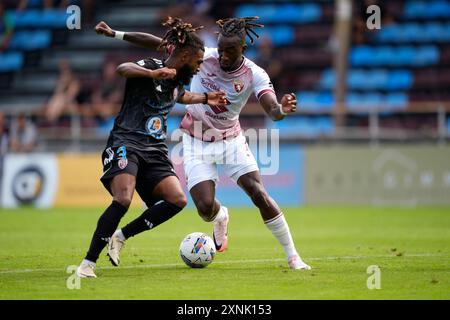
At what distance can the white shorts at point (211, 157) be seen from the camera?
10500 millimetres

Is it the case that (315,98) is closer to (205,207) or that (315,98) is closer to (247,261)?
(247,261)

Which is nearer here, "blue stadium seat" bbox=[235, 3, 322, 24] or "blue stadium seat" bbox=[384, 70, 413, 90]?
"blue stadium seat" bbox=[384, 70, 413, 90]

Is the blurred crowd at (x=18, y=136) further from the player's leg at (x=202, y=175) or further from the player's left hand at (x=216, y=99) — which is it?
the player's left hand at (x=216, y=99)

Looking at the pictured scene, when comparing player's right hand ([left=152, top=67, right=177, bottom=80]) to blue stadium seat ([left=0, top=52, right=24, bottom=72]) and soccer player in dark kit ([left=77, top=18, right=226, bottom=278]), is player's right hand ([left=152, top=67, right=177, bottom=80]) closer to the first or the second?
soccer player in dark kit ([left=77, top=18, right=226, bottom=278])

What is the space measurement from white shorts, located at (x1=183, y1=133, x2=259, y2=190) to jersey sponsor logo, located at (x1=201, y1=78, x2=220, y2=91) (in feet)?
2.22

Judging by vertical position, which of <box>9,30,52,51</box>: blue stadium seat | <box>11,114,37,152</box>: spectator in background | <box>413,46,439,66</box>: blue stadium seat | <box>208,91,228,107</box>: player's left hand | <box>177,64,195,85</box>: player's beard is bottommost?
<box>208,91,228,107</box>: player's left hand

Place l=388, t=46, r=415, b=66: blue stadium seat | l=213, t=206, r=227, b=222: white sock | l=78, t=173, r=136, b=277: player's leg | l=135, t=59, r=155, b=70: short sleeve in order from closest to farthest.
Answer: l=78, t=173, r=136, b=277: player's leg → l=135, t=59, r=155, b=70: short sleeve → l=213, t=206, r=227, b=222: white sock → l=388, t=46, r=415, b=66: blue stadium seat

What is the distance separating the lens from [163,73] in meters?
9.01

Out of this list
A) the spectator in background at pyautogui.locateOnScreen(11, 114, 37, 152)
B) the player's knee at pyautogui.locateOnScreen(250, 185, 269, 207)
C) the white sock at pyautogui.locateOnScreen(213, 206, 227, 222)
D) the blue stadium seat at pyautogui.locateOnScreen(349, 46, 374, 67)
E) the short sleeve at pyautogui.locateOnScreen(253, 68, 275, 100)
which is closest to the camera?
the player's knee at pyautogui.locateOnScreen(250, 185, 269, 207)

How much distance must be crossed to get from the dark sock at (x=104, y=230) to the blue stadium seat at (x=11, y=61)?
21.5 meters

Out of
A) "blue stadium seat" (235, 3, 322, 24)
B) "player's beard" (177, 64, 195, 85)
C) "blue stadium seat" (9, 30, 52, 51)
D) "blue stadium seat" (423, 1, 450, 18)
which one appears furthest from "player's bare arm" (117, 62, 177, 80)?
"blue stadium seat" (423, 1, 450, 18)

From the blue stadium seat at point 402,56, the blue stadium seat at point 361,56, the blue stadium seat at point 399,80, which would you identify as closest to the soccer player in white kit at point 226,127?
the blue stadium seat at point 399,80

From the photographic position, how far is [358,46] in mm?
28812

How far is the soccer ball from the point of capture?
1009 cm
